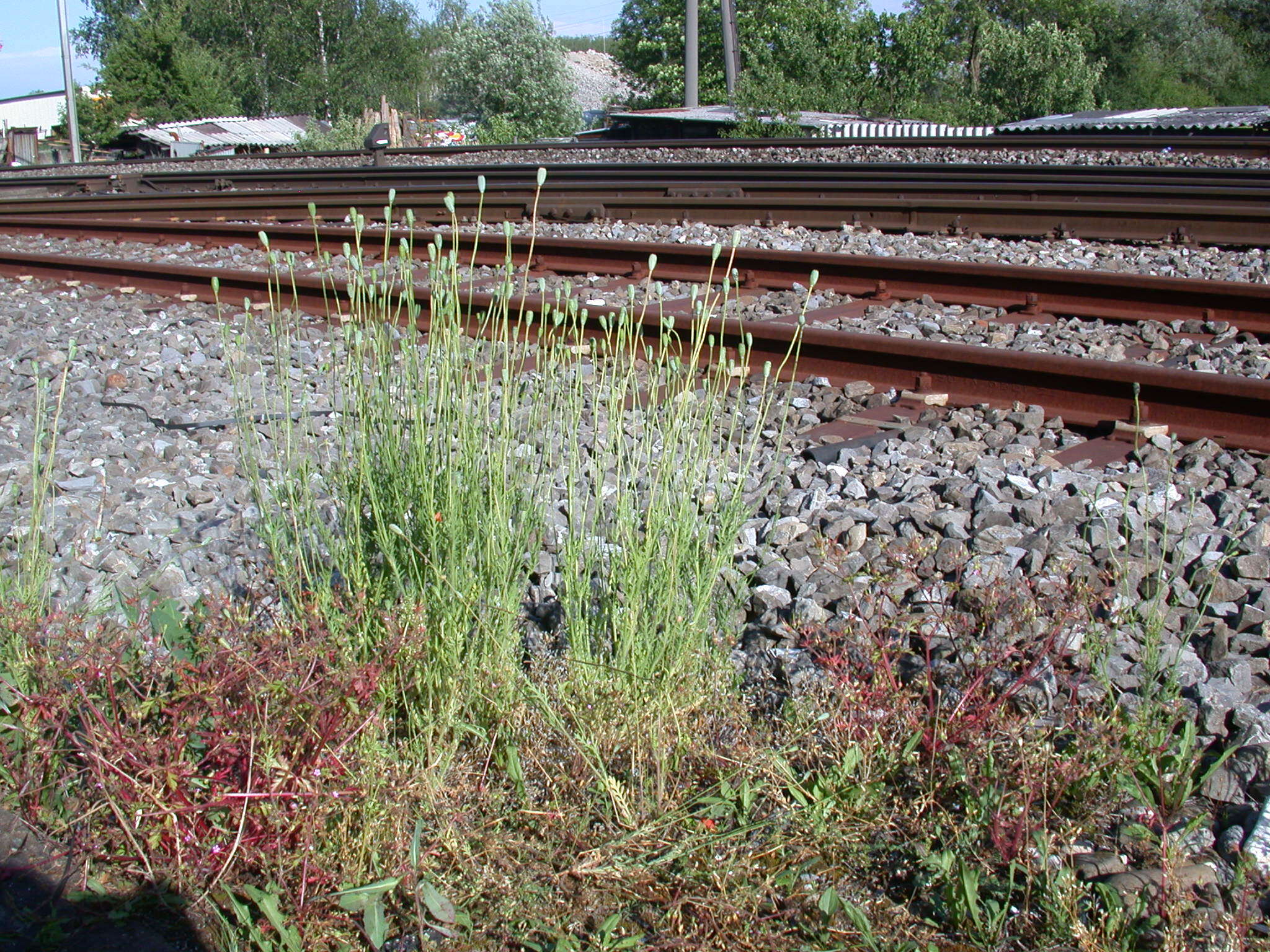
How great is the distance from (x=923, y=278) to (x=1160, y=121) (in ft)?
66.8

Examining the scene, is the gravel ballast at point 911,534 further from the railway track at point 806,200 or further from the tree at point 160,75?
the tree at point 160,75

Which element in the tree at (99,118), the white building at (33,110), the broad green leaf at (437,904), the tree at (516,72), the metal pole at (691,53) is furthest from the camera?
the white building at (33,110)

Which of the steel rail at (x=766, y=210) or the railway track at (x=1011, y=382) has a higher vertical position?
the steel rail at (x=766, y=210)

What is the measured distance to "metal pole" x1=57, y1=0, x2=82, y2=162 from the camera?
3531 centimetres

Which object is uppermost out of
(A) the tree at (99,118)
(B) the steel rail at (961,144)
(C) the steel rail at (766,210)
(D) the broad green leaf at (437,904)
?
(A) the tree at (99,118)

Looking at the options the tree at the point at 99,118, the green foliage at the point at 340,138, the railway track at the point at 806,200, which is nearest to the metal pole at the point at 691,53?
the green foliage at the point at 340,138

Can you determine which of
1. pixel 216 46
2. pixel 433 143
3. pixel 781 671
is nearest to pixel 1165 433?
pixel 781 671

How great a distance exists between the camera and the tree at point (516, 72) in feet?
135

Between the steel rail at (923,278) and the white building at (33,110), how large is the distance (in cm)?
9181

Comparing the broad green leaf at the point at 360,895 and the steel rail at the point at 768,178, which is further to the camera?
the steel rail at the point at 768,178

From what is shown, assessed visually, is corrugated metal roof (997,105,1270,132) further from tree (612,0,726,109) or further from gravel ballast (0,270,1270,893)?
tree (612,0,726,109)

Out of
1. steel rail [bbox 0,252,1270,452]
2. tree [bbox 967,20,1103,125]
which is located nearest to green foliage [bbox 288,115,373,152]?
tree [bbox 967,20,1103,125]

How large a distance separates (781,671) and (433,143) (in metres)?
34.0

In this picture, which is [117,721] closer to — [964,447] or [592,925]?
[592,925]
